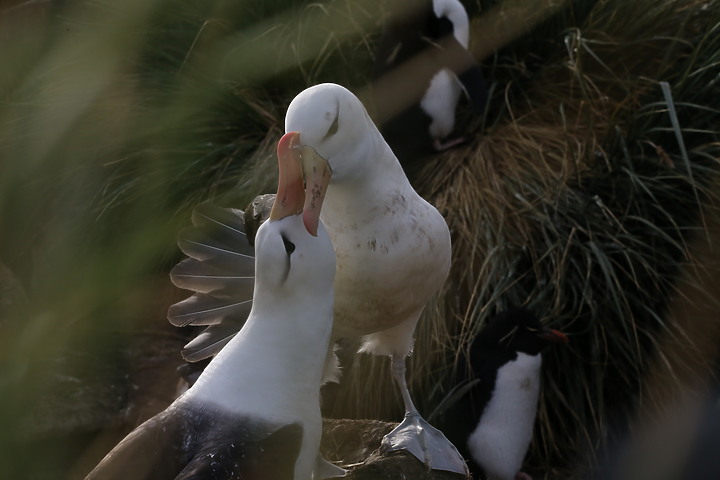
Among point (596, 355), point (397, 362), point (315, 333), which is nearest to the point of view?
point (315, 333)

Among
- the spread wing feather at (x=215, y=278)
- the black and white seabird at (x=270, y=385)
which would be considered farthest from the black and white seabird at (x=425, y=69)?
the black and white seabird at (x=270, y=385)

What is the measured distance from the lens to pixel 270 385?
7.54 ft

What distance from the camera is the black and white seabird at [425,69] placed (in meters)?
5.01

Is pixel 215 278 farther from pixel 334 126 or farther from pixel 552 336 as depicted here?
pixel 552 336

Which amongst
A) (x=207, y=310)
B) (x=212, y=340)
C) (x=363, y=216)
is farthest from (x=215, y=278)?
(x=363, y=216)

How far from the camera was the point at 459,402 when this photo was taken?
440cm

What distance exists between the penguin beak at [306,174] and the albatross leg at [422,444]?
42.5 inches

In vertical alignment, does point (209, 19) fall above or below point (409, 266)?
above

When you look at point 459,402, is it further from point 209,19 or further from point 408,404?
point 209,19

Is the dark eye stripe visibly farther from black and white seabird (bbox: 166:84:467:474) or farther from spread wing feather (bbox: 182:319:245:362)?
spread wing feather (bbox: 182:319:245:362)

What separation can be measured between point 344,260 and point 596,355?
1850 mm

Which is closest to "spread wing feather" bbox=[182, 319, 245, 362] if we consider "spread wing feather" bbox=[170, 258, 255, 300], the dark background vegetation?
"spread wing feather" bbox=[170, 258, 255, 300]

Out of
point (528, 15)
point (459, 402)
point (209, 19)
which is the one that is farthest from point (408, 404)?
point (209, 19)

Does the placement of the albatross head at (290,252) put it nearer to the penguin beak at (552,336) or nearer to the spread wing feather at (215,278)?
the spread wing feather at (215,278)
